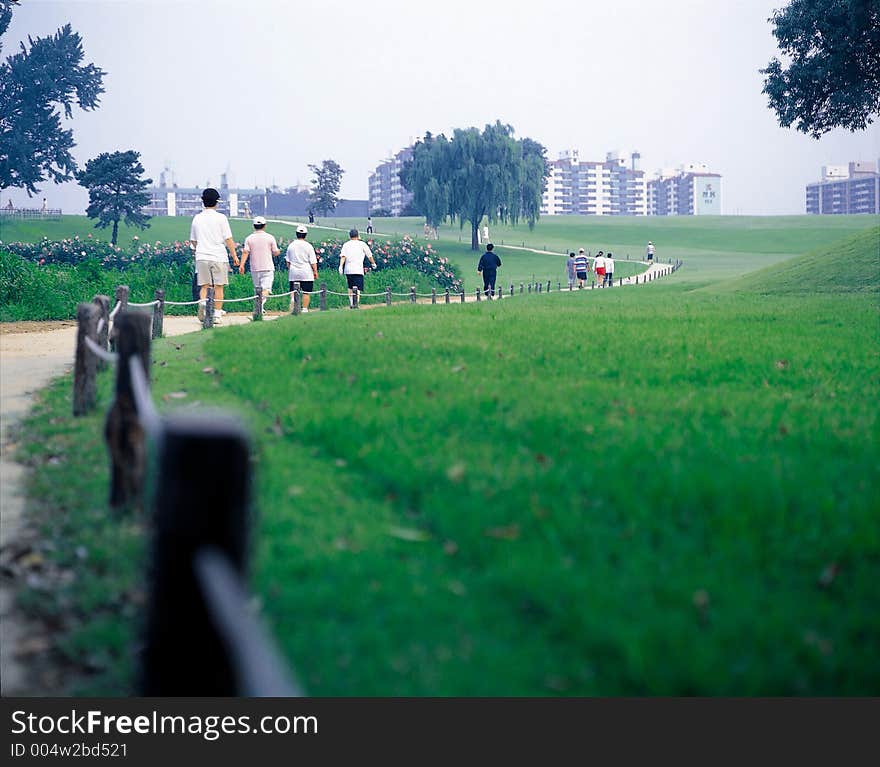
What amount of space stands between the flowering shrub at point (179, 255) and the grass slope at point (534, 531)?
75.1ft

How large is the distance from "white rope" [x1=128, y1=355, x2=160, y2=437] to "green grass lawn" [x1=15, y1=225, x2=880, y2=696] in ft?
2.78

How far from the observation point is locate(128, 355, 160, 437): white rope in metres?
3.91

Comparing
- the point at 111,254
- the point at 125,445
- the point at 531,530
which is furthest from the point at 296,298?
the point at 531,530

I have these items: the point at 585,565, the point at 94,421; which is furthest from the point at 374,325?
the point at 585,565

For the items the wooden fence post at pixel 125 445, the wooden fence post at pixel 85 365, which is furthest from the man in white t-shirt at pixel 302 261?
the wooden fence post at pixel 125 445

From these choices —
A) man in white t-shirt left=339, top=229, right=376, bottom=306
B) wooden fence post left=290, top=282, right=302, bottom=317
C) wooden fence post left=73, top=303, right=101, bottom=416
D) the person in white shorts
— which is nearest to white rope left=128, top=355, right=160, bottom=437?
wooden fence post left=73, top=303, right=101, bottom=416

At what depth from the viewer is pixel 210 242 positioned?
18.1 meters

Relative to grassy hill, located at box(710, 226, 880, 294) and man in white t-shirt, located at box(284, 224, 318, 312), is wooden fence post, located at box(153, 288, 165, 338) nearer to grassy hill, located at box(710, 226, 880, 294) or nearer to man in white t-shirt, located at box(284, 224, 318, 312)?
man in white t-shirt, located at box(284, 224, 318, 312)

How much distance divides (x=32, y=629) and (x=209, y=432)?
3.17 meters

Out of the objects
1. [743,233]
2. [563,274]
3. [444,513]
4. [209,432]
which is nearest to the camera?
[209,432]

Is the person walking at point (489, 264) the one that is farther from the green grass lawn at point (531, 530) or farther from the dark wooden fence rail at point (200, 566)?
the dark wooden fence rail at point (200, 566)

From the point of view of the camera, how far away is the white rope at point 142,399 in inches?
154

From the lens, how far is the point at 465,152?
65688mm

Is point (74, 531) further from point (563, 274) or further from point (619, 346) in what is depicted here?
point (563, 274)
